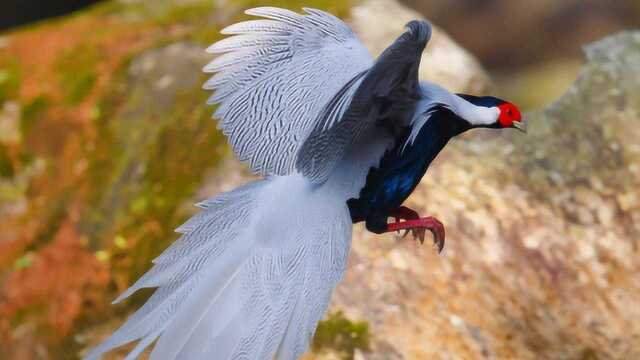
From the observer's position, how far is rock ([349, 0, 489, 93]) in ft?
14.0

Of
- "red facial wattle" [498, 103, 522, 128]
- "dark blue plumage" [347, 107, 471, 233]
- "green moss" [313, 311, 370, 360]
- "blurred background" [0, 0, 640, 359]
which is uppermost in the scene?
"red facial wattle" [498, 103, 522, 128]

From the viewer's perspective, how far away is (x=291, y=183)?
261 centimetres

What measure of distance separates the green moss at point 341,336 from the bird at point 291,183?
2.82 feet

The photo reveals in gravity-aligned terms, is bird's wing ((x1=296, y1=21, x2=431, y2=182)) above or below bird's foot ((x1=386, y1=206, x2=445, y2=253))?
above

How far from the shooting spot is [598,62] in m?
4.37

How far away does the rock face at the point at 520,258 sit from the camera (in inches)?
142

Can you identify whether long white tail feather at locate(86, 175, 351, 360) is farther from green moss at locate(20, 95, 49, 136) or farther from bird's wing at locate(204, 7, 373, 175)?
green moss at locate(20, 95, 49, 136)

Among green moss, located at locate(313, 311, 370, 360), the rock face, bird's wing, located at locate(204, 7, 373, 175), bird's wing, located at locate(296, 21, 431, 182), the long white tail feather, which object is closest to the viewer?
bird's wing, located at locate(296, 21, 431, 182)

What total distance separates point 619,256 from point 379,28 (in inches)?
55.2

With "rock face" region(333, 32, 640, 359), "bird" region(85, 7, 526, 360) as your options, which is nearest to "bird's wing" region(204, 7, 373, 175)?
"bird" region(85, 7, 526, 360)

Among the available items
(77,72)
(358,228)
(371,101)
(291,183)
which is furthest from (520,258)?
(77,72)

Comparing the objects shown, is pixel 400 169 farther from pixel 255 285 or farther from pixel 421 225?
pixel 255 285

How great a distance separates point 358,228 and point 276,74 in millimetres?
1351

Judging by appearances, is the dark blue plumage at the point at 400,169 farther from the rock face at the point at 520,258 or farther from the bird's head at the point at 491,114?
the rock face at the point at 520,258
